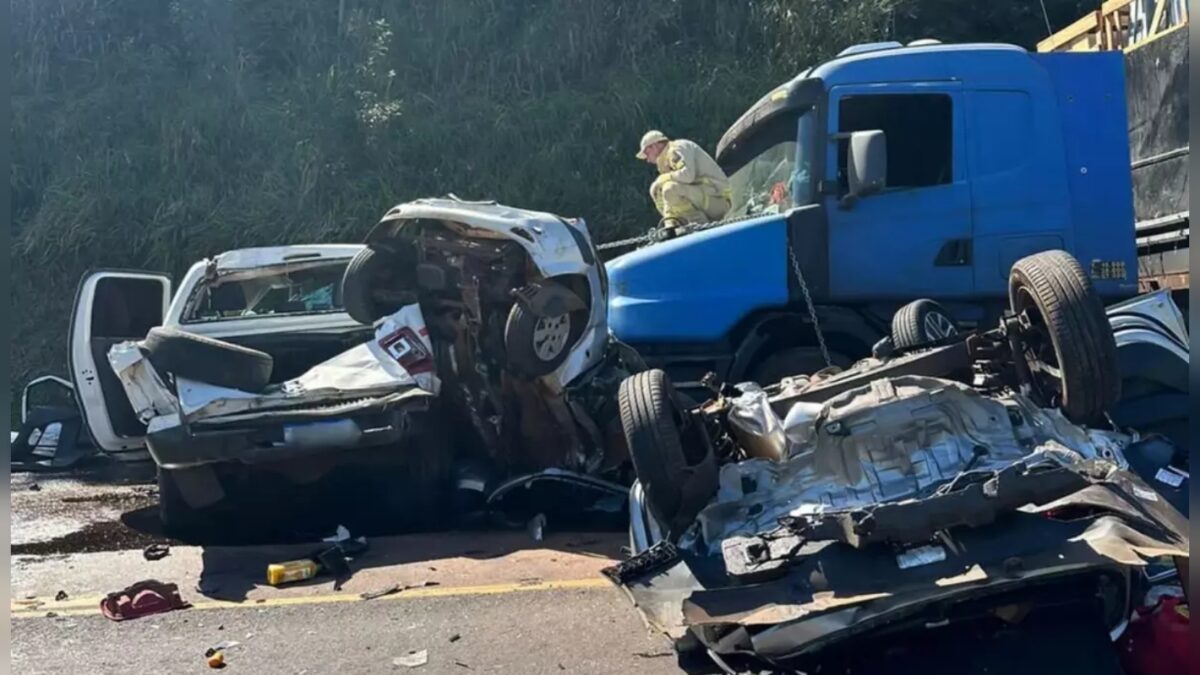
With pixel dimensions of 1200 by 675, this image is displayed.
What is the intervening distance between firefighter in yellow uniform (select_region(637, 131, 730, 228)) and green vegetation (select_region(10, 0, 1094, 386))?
21.4 ft

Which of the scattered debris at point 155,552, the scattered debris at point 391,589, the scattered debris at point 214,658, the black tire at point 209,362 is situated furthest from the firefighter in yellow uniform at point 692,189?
the scattered debris at point 214,658

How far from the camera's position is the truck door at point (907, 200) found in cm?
704

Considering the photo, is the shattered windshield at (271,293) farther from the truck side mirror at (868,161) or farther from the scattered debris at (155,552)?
the truck side mirror at (868,161)

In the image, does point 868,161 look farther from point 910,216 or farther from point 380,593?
point 380,593

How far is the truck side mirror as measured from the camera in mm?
6766

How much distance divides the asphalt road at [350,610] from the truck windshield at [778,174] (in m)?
2.32

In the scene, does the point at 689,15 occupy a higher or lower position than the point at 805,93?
higher

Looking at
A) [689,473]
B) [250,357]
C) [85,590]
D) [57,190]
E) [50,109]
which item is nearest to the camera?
[689,473]

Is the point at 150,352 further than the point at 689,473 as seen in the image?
Yes

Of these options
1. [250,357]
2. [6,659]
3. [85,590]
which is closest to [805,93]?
[250,357]

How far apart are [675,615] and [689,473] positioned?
22.6 inches

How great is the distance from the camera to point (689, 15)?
17.0 m

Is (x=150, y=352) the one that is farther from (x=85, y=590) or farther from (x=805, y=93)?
(x=805, y=93)

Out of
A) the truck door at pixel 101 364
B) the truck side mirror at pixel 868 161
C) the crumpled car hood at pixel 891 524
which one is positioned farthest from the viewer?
the truck door at pixel 101 364
